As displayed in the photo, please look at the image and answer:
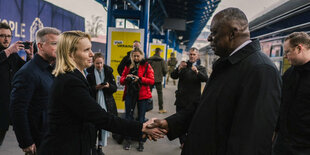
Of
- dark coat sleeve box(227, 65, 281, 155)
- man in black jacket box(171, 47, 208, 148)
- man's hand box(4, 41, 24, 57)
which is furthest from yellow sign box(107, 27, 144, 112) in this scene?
dark coat sleeve box(227, 65, 281, 155)

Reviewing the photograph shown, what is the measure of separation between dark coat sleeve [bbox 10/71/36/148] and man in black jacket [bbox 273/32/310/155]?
245 centimetres

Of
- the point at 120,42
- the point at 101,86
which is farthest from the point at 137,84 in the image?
the point at 120,42

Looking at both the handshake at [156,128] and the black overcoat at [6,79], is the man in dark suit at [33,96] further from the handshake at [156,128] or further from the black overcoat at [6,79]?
the black overcoat at [6,79]

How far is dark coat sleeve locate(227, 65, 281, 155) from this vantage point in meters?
1.30

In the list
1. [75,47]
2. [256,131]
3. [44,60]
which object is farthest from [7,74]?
[256,131]

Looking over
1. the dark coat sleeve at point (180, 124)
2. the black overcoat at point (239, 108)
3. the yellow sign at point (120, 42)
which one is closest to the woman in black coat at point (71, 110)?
the dark coat sleeve at point (180, 124)

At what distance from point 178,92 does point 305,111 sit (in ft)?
8.80

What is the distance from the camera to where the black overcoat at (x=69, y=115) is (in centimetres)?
178

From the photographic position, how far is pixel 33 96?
2.26m

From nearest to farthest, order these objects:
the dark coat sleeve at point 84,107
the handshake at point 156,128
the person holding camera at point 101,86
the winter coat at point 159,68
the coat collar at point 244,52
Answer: the coat collar at point 244,52
the dark coat sleeve at point 84,107
the handshake at point 156,128
the person holding camera at point 101,86
the winter coat at point 159,68

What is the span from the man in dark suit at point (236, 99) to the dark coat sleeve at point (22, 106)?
1383 mm

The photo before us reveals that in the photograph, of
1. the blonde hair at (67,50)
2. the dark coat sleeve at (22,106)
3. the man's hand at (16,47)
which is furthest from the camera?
the man's hand at (16,47)

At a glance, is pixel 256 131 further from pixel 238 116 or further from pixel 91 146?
pixel 91 146

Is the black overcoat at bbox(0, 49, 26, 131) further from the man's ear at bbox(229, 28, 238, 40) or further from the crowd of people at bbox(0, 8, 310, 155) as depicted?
the man's ear at bbox(229, 28, 238, 40)
